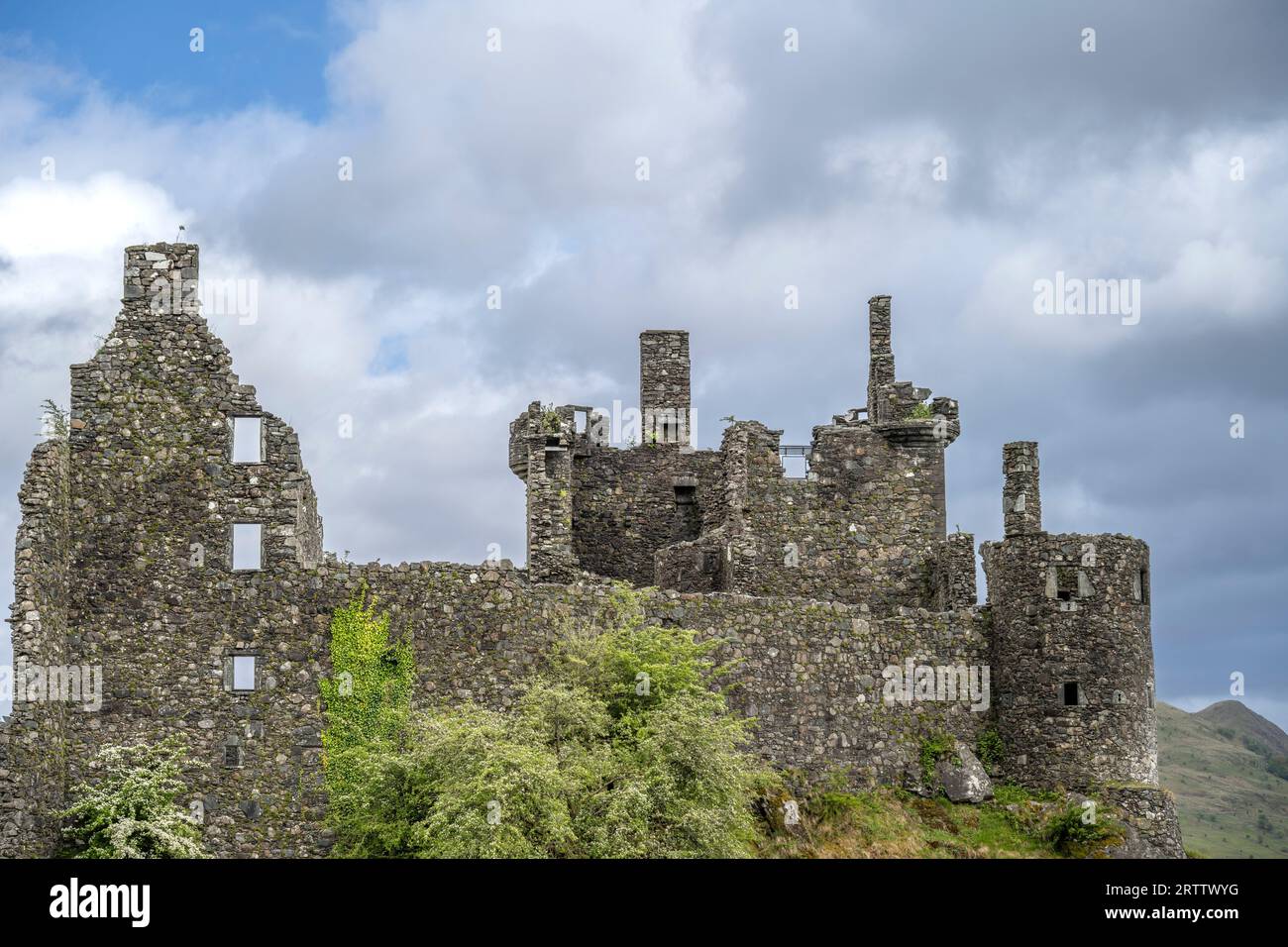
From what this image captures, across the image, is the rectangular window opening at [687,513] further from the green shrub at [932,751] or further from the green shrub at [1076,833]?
the green shrub at [1076,833]

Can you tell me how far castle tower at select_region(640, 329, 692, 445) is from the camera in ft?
175

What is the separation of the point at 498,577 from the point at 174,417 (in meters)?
8.07

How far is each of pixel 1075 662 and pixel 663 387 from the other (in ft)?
51.3

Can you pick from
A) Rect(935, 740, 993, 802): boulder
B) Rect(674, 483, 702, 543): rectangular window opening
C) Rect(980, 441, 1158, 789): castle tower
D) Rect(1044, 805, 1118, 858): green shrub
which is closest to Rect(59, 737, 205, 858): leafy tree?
Rect(935, 740, 993, 802): boulder

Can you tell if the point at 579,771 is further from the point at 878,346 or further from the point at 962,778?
the point at 878,346

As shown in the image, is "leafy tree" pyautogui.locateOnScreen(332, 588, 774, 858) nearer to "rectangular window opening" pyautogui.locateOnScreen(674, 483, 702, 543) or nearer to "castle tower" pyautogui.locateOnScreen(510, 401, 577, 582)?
"castle tower" pyautogui.locateOnScreen(510, 401, 577, 582)

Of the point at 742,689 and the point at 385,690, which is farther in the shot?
the point at 742,689

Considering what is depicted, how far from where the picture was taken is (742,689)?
41.5 m

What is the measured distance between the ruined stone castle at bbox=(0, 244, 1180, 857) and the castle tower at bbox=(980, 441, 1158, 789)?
2.2 inches

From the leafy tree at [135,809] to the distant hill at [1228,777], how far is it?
40.0m

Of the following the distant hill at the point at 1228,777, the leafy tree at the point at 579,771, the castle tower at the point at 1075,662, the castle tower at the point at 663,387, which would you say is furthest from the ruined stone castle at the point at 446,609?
the distant hill at the point at 1228,777
